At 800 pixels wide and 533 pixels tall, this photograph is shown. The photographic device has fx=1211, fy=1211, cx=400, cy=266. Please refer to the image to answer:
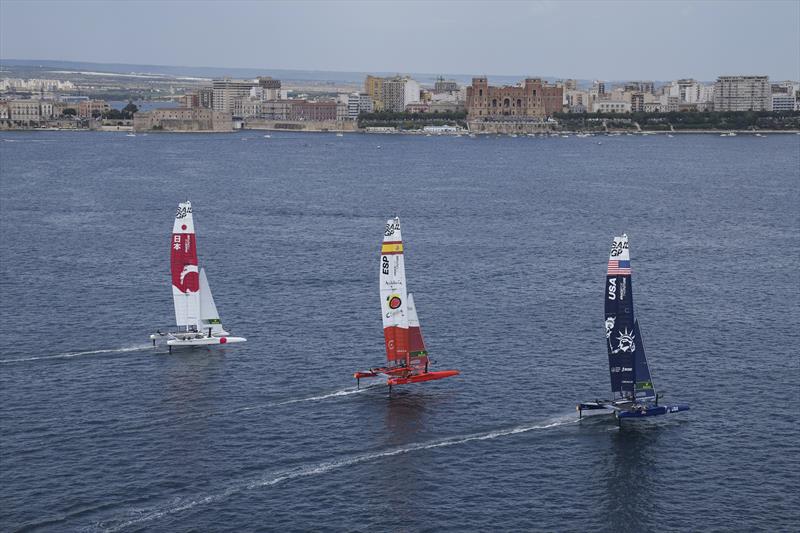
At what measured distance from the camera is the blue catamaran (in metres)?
40.5

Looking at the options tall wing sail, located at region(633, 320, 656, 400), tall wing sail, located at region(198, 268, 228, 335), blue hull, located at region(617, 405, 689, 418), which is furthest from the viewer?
tall wing sail, located at region(198, 268, 228, 335)

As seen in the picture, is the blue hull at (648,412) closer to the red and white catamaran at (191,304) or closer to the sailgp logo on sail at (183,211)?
the red and white catamaran at (191,304)

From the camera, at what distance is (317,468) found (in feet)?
118

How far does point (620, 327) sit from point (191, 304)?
60.9ft

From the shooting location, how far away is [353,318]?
5450 centimetres

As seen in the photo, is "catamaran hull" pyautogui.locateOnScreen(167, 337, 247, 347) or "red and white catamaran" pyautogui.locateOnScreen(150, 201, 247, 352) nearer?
"catamaran hull" pyautogui.locateOnScreen(167, 337, 247, 347)

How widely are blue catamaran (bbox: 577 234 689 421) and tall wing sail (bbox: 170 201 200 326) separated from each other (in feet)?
59.0

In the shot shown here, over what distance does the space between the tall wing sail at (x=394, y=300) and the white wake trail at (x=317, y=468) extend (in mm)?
6636

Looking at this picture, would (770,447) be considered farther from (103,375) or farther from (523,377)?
(103,375)

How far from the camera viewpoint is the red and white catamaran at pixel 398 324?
44.3 metres

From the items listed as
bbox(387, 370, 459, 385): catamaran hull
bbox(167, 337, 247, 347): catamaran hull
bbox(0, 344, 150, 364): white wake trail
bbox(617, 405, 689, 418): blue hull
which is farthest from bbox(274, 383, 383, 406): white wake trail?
bbox(0, 344, 150, 364): white wake trail

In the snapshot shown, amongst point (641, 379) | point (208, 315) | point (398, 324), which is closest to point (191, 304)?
point (208, 315)

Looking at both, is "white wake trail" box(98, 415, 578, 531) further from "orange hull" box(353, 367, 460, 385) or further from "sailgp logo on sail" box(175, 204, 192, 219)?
"sailgp logo on sail" box(175, 204, 192, 219)

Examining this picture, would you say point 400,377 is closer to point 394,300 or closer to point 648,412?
point 394,300
